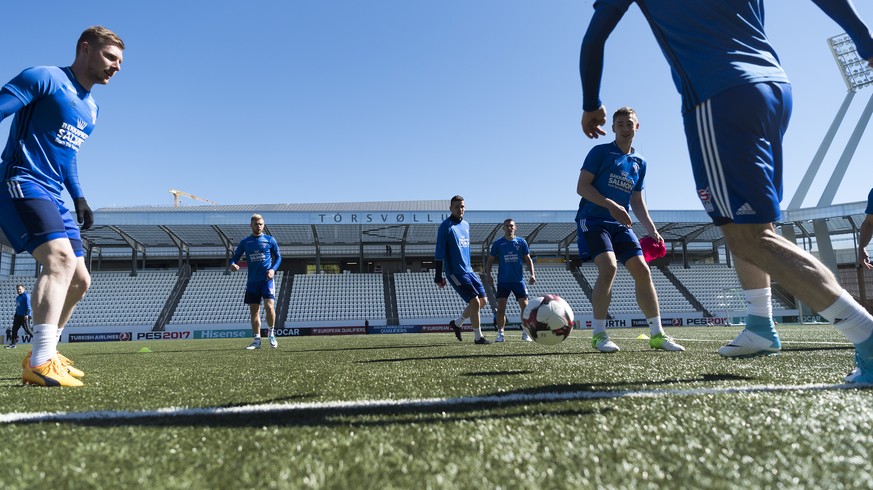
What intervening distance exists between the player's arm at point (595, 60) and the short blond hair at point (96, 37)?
302cm

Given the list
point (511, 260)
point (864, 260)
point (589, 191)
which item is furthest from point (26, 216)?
point (864, 260)

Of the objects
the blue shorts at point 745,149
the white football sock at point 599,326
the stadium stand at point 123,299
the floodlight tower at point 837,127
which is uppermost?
the floodlight tower at point 837,127

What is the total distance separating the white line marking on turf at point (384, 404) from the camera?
5.51 ft

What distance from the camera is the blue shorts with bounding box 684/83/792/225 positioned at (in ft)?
6.62

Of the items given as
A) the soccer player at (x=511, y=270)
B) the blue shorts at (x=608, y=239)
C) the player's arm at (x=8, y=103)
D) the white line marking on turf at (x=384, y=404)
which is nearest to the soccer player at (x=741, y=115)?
the white line marking on turf at (x=384, y=404)

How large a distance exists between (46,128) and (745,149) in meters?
3.83

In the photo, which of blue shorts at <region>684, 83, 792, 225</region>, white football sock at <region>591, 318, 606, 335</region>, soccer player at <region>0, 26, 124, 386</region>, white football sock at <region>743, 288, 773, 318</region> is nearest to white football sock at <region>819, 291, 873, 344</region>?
blue shorts at <region>684, 83, 792, 225</region>

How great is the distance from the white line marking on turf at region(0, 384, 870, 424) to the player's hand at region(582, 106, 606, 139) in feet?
4.14

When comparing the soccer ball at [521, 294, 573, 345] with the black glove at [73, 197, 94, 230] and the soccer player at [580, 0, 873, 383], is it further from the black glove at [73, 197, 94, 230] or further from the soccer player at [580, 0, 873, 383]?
the black glove at [73, 197, 94, 230]

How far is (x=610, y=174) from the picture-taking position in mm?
4785

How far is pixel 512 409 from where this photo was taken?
1638 millimetres

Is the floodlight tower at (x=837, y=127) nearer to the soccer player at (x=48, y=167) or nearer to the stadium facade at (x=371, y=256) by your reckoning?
the stadium facade at (x=371, y=256)

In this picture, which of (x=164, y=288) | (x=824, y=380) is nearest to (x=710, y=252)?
(x=164, y=288)

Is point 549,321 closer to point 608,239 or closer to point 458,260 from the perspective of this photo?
point 608,239
